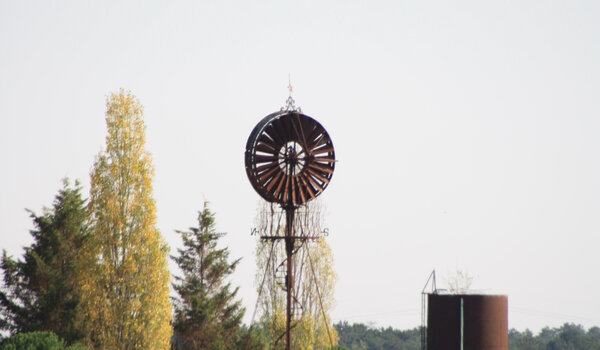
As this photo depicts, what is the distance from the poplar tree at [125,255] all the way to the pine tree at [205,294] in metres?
12.0

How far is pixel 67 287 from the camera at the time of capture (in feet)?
120

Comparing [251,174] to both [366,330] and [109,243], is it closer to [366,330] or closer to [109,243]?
[109,243]

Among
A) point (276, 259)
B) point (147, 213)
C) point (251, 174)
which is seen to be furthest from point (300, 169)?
point (276, 259)

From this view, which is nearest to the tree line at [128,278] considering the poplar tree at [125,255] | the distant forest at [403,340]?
the poplar tree at [125,255]

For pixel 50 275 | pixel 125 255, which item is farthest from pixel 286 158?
pixel 50 275

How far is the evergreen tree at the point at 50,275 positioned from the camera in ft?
120

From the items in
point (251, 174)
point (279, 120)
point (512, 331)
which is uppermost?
point (279, 120)

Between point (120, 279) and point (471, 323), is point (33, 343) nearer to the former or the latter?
point (120, 279)

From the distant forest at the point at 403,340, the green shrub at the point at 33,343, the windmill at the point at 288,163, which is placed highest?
the windmill at the point at 288,163

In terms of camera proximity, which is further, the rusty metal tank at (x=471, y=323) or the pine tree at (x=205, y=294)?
the pine tree at (x=205, y=294)

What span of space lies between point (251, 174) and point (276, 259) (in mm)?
15234

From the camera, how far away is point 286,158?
23.6 metres

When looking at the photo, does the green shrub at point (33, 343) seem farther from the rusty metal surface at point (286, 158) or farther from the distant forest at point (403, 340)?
the distant forest at point (403, 340)

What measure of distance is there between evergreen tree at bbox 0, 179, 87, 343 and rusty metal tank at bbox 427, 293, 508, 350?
2041 centimetres
